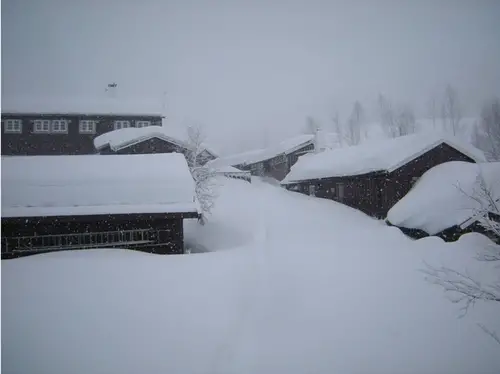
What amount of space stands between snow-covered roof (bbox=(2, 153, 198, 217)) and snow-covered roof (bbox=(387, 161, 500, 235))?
11.9 m

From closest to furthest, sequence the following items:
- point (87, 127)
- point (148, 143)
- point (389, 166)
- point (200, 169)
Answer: point (389, 166) → point (200, 169) → point (148, 143) → point (87, 127)

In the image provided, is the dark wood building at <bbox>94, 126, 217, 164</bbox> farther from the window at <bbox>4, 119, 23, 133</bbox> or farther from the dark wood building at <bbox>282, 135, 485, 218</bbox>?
the dark wood building at <bbox>282, 135, 485, 218</bbox>

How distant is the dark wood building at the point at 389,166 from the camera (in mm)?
18469

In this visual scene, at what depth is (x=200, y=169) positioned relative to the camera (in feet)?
59.0

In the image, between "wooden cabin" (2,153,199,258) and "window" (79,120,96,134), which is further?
"window" (79,120,96,134)

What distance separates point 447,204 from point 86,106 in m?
27.4

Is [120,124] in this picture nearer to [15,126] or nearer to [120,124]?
[120,124]

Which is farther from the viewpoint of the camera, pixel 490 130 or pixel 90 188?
pixel 490 130

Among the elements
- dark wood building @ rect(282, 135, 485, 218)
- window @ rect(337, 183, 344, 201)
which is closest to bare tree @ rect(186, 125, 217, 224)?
dark wood building @ rect(282, 135, 485, 218)

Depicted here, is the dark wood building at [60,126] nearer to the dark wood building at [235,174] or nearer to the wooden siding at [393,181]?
the dark wood building at [235,174]

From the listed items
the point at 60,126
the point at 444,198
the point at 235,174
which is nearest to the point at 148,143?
the point at 60,126

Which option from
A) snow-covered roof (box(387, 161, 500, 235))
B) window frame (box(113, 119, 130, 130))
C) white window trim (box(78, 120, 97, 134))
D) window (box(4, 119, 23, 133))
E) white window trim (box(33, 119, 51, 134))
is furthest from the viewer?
window frame (box(113, 119, 130, 130))

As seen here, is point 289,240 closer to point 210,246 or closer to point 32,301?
point 210,246

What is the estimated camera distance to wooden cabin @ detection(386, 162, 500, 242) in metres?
14.1
